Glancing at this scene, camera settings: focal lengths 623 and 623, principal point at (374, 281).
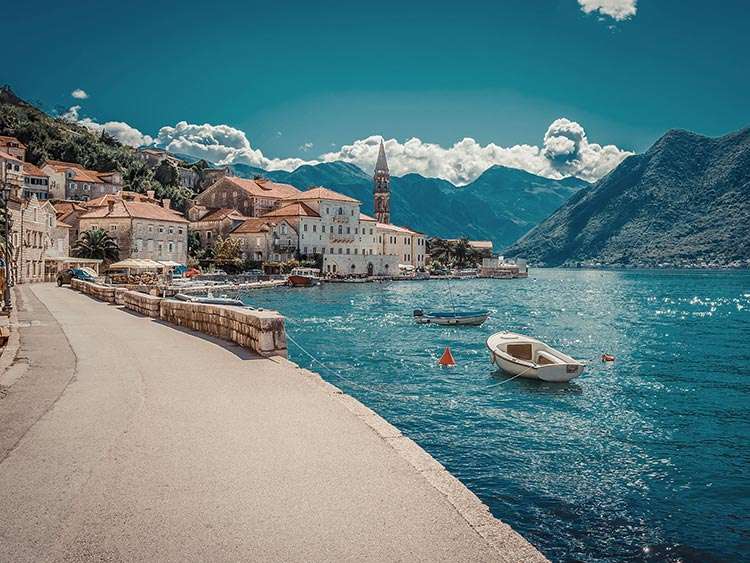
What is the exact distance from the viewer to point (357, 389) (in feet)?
64.7

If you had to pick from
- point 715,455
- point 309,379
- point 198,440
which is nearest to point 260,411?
point 198,440

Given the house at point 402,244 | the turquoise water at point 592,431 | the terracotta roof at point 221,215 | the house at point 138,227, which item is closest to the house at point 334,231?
the terracotta roof at point 221,215

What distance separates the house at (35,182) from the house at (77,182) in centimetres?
264

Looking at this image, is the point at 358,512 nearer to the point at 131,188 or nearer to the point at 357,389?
the point at 357,389

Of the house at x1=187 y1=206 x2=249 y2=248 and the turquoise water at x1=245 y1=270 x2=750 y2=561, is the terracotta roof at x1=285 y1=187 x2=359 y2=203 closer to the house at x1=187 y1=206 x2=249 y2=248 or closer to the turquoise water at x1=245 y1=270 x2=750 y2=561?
the house at x1=187 y1=206 x2=249 y2=248

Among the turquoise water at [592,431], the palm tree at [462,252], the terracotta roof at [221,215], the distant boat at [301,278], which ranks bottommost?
the turquoise water at [592,431]

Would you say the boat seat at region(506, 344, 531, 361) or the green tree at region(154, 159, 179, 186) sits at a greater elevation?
the green tree at region(154, 159, 179, 186)

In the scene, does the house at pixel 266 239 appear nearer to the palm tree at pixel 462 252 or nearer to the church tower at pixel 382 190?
the church tower at pixel 382 190

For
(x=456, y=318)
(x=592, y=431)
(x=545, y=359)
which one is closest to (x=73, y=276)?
(x=456, y=318)

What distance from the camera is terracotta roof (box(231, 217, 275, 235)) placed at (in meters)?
99.6

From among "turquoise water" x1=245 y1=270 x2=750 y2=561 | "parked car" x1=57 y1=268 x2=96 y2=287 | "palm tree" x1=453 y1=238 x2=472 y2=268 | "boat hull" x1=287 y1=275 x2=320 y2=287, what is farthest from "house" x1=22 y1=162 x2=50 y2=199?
"palm tree" x1=453 y1=238 x2=472 y2=268

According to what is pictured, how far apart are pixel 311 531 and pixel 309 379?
20.6 feet

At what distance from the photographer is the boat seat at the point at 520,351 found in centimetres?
2375

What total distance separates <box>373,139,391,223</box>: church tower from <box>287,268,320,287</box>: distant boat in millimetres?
46671
